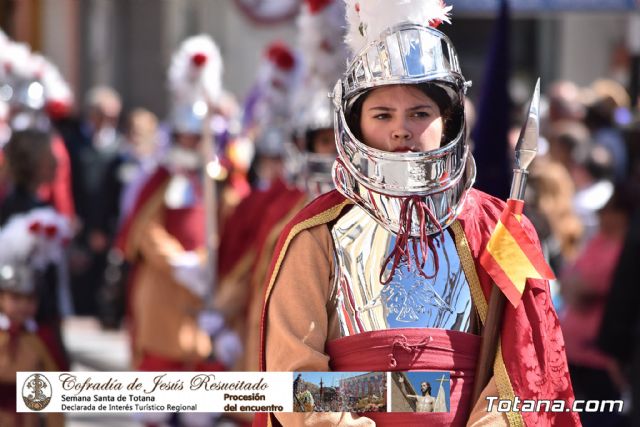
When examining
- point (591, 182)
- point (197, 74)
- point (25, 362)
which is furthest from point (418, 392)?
point (197, 74)

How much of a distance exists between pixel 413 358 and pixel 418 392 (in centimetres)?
8

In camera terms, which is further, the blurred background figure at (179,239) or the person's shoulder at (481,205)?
the blurred background figure at (179,239)

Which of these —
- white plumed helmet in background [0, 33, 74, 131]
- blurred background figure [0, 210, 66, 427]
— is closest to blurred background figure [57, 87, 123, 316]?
white plumed helmet in background [0, 33, 74, 131]

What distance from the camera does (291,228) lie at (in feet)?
10.8

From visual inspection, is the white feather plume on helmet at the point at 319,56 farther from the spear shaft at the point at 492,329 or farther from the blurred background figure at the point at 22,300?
the spear shaft at the point at 492,329

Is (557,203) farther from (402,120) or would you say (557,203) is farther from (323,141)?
(402,120)

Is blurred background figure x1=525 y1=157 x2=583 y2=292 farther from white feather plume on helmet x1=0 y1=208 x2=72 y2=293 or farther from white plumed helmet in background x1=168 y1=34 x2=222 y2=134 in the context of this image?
white feather plume on helmet x1=0 y1=208 x2=72 y2=293

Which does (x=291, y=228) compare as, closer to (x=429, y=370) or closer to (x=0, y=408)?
(x=429, y=370)

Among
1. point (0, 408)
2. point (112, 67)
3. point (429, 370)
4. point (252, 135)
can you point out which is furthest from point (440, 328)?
point (112, 67)

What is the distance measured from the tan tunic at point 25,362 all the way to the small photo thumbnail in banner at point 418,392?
2.33 m

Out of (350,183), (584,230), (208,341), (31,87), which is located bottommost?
(208,341)

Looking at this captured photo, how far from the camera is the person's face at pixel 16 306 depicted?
5.57 m

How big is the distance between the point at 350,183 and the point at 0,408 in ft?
7.88

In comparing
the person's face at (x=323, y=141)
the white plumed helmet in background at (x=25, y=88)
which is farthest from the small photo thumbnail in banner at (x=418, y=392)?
the white plumed helmet in background at (x=25, y=88)
